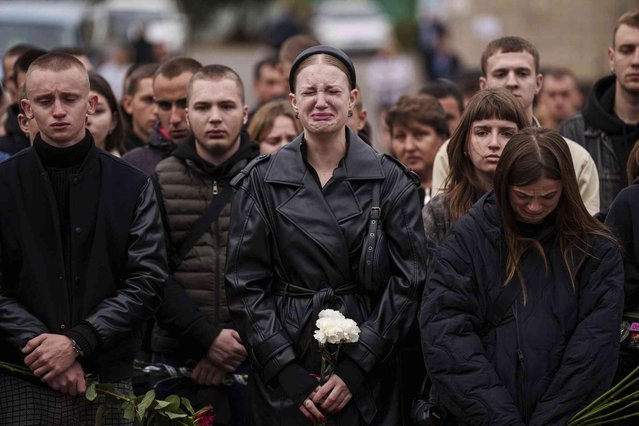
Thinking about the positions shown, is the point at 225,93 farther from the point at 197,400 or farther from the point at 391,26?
the point at 391,26

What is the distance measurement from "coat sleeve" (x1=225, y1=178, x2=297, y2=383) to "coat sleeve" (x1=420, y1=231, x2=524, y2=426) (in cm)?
70

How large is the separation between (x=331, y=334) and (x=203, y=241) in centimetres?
145

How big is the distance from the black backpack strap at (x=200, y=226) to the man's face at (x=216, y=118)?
29cm

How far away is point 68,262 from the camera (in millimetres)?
6277

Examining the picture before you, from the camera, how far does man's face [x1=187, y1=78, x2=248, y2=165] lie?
7312mm

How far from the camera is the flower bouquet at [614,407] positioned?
5.77 meters

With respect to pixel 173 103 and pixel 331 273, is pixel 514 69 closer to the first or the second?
pixel 173 103

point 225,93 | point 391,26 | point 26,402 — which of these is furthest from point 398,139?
point 391,26

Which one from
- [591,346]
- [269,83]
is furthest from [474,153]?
[269,83]

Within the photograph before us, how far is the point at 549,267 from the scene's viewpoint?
5.96 meters

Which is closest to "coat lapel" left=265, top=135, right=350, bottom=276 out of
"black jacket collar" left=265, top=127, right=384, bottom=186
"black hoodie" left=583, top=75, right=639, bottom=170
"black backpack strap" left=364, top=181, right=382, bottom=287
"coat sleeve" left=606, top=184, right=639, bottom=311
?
"black jacket collar" left=265, top=127, right=384, bottom=186

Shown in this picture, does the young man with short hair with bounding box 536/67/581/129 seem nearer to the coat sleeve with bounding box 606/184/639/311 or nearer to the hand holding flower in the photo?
the coat sleeve with bounding box 606/184/639/311

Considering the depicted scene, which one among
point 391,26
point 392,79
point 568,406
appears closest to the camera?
point 568,406

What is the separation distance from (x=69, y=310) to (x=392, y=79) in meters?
19.8
